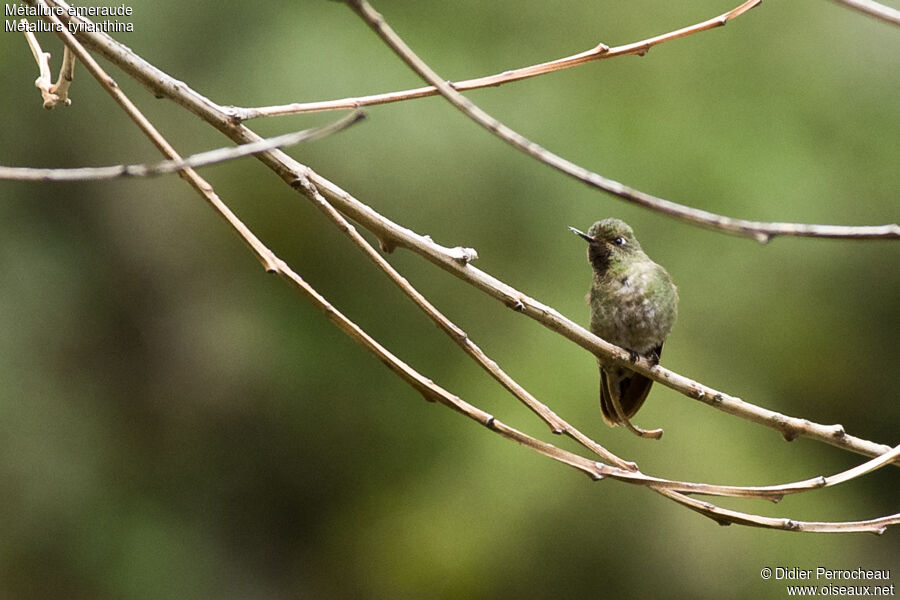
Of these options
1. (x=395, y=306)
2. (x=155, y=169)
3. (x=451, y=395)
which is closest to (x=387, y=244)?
(x=451, y=395)

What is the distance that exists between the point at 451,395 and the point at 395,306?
3291 mm

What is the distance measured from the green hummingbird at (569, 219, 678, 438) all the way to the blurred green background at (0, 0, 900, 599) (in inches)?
47.3

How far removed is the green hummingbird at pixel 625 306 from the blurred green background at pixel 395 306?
3.94ft

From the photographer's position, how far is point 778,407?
4848 millimetres

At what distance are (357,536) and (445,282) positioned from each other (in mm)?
1363

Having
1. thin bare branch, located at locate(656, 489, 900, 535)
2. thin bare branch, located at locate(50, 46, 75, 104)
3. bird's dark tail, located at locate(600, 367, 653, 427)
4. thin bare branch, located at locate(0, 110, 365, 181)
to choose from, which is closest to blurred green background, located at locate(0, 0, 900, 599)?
bird's dark tail, located at locate(600, 367, 653, 427)

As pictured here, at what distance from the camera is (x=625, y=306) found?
3.17 m

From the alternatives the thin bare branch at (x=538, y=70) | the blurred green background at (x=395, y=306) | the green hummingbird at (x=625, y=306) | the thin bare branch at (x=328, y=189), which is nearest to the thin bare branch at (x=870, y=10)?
the thin bare branch at (x=538, y=70)

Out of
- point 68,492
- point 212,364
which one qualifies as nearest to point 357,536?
point 212,364

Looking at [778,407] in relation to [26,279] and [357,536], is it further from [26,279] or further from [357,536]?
[26,279]

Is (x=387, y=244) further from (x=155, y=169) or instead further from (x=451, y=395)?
(x=155, y=169)

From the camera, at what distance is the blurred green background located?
4598 mm

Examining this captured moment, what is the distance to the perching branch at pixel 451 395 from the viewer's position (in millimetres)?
1538

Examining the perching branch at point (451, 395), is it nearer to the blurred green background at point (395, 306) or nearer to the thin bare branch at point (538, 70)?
the thin bare branch at point (538, 70)
